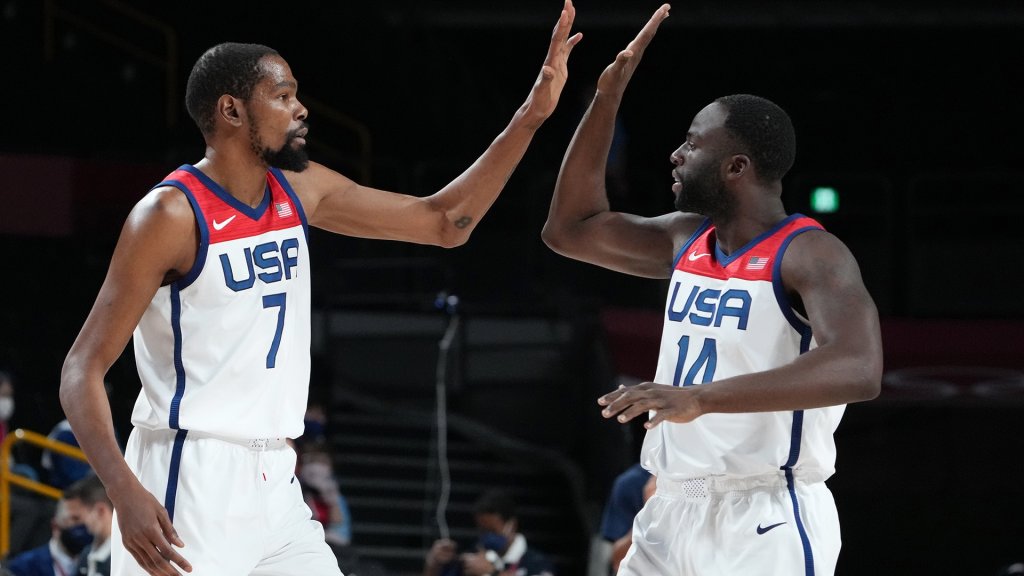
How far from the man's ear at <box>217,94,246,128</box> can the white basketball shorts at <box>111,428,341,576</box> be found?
86cm

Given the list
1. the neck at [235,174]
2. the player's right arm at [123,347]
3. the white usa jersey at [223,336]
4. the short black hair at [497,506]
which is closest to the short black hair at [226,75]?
the neck at [235,174]

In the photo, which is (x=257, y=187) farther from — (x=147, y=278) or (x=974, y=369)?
(x=974, y=369)

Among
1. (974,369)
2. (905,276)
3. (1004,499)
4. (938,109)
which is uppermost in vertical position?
(938,109)

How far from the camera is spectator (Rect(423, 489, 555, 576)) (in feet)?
26.7

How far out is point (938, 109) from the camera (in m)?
15.0

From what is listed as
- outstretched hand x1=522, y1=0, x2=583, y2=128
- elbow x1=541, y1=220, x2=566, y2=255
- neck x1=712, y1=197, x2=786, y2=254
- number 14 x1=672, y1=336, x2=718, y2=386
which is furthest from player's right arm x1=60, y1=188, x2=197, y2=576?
neck x1=712, y1=197, x2=786, y2=254

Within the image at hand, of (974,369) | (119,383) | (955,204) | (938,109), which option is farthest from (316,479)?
(938,109)

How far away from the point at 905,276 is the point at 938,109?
11.3 feet

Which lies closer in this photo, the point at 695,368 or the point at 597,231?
the point at 695,368

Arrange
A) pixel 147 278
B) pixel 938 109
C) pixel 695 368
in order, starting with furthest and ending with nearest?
pixel 938 109, pixel 695 368, pixel 147 278

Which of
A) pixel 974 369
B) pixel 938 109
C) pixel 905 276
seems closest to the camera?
pixel 974 369

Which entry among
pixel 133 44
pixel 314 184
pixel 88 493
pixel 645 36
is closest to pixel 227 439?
pixel 314 184

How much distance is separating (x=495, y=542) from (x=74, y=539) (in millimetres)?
2195

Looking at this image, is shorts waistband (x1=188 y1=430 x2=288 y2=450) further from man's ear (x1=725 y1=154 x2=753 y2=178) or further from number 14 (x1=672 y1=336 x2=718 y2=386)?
man's ear (x1=725 y1=154 x2=753 y2=178)
